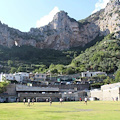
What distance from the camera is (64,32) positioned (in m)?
176

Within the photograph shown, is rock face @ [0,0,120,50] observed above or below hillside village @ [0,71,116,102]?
above

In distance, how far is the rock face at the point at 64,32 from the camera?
16462cm

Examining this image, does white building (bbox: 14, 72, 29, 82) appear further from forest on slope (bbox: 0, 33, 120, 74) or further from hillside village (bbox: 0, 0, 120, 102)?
forest on slope (bbox: 0, 33, 120, 74)

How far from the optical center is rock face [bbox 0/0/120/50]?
164625 millimetres

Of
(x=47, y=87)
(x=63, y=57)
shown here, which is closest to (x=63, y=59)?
(x=63, y=57)

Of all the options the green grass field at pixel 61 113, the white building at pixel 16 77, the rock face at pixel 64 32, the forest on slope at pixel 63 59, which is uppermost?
the rock face at pixel 64 32

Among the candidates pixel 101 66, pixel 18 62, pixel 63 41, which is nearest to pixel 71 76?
pixel 101 66

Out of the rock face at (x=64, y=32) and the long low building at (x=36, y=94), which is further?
the rock face at (x=64, y=32)

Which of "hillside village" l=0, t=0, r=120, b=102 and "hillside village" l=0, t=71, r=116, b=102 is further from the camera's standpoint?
"hillside village" l=0, t=0, r=120, b=102

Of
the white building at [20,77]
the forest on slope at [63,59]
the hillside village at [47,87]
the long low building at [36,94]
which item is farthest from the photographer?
the forest on slope at [63,59]

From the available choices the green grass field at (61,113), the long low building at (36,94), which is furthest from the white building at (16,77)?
the green grass field at (61,113)

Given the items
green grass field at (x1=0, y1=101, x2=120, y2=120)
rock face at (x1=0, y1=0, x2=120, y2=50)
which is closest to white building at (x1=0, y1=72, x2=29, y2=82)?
green grass field at (x1=0, y1=101, x2=120, y2=120)

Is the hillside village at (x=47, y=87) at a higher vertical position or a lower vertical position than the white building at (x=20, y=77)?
lower

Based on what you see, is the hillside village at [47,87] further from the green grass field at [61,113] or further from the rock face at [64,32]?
the rock face at [64,32]
